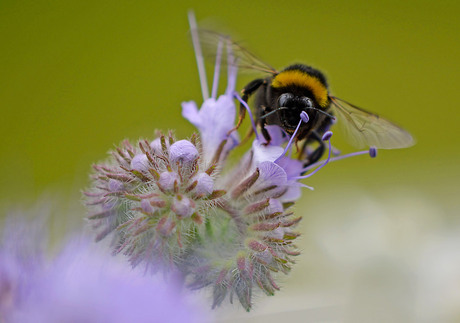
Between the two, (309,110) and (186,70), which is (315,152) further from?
(186,70)

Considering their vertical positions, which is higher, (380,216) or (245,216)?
(245,216)

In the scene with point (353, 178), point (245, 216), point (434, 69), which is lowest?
point (353, 178)

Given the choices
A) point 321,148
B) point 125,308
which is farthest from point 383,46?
point 125,308

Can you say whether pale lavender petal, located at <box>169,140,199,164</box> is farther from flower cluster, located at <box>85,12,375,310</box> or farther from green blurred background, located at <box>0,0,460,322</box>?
green blurred background, located at <box>0,0,460,322</box>

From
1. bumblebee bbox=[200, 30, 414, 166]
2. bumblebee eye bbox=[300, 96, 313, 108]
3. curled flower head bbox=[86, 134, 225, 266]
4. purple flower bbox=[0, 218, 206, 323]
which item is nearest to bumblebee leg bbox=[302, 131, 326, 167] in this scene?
bumblebee bbox=[200, 30, 414, 166]

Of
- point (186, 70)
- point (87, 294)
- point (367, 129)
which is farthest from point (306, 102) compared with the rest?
point (186, 70)

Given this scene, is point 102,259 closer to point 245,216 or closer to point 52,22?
point 245,216
